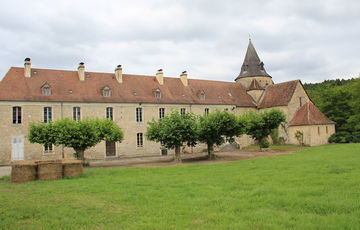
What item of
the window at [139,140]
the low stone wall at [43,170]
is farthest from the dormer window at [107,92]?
the low stone wall at [43,170]

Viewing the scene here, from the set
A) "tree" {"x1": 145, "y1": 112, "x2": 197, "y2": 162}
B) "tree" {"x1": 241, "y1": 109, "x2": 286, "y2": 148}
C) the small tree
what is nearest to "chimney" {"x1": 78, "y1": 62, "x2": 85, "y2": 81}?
"tree" {"x1": 145, "y1": 112, "x2": 197, "y2": 162}

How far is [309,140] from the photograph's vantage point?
35.1 metres

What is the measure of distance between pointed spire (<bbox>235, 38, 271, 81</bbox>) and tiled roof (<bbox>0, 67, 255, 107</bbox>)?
441 centimetres

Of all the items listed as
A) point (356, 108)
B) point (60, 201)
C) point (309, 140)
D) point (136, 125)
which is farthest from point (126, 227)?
point (356, 108)

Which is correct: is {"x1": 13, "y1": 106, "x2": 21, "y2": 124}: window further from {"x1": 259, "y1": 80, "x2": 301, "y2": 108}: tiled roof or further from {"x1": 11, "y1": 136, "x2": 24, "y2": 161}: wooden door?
{"x1": 259, "y1": 80, "x2": 301, "y2": 108}: tiled roof

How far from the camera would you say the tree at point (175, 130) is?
22062mm

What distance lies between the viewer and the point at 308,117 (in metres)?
36.0

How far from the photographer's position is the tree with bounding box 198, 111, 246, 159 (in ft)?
77.9

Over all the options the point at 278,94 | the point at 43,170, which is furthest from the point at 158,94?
the point at 43,170

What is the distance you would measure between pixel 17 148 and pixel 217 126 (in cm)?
1839

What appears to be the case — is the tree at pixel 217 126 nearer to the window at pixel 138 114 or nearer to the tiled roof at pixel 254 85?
the window at pixel 138 114

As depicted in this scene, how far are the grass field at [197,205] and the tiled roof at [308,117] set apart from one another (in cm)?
2664

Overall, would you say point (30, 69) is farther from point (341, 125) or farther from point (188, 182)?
point (341, 125)

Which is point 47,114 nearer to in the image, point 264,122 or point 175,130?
point 175,130
